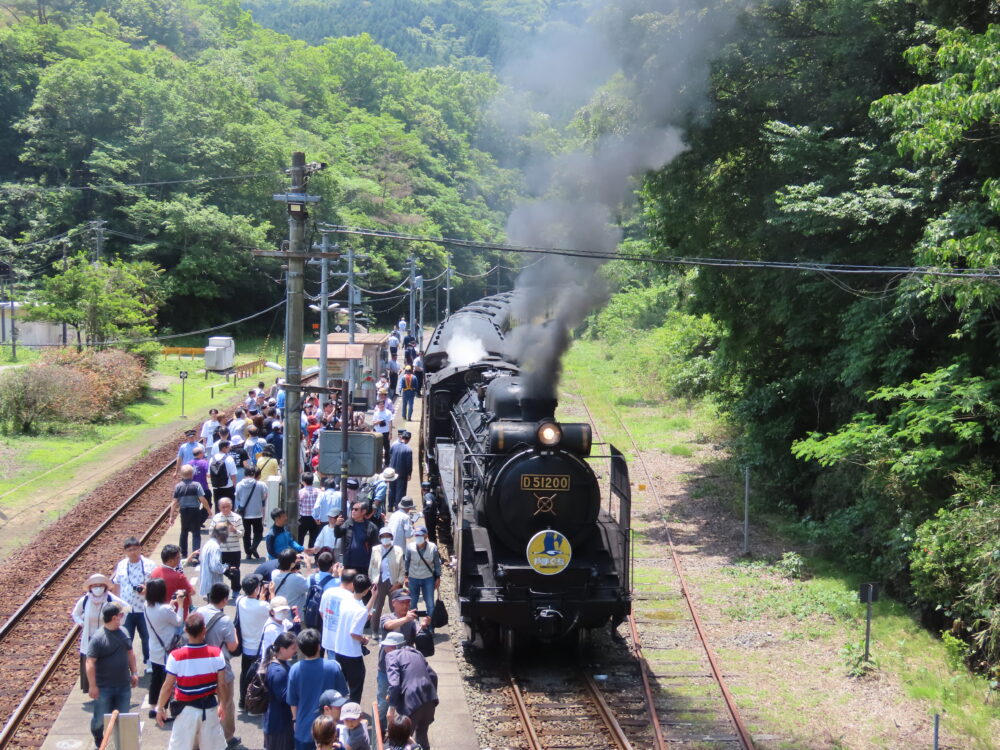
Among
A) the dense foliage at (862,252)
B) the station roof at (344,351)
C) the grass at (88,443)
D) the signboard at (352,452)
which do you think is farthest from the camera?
the station roof at (344,351)

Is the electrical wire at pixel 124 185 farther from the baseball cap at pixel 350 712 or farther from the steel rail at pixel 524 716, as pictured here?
the baseball cap at pixel 350 712

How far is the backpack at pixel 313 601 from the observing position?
30.0 feet

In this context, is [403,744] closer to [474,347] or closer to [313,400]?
[474,347]

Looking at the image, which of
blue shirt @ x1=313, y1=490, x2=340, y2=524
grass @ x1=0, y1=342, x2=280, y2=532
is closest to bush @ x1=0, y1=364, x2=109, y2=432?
grass @ x1=0, y1=342, x2=280, y2=532

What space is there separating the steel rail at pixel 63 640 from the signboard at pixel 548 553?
520 centimetres

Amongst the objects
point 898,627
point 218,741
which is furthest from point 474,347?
point 218,741

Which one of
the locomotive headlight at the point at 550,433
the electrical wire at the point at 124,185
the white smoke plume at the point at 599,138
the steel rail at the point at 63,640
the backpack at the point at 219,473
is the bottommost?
the steel rail at the point at 63,640

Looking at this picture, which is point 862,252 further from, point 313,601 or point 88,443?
point 88,443

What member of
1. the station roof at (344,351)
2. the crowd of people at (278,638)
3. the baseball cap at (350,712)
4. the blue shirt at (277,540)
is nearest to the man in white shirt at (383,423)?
the station roof at (344,351)

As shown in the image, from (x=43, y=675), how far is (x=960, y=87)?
491 inches

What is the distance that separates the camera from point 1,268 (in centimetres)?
5072

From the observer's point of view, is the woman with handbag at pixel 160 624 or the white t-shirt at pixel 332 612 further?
the white t-shirt at pixel 332 612

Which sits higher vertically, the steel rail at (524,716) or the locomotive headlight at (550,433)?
the locomotive headlight at (550,433)

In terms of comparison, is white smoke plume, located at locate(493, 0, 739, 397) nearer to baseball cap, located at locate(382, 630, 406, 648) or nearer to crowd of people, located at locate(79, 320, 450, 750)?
crowd of people, located at locate(79, 320, 450, 750)
